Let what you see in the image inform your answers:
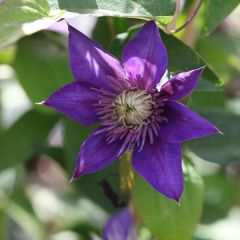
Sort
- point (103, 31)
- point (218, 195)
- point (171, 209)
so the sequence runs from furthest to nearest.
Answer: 1. point (218, 195)
2. point (103, 31)
3. point (171, 209)

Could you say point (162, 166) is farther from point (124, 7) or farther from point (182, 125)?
point (124, 7)

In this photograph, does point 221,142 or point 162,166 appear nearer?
point 162,166

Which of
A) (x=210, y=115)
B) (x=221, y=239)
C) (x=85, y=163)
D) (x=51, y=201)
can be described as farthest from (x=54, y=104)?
(x=51, y=201)

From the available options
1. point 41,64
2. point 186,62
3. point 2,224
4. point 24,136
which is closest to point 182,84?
point 186,62

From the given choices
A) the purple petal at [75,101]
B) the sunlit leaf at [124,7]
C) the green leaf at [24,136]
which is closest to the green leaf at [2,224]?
the green leaf at [24,136]

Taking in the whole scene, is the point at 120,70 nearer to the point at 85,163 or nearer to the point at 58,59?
the point at 85,163

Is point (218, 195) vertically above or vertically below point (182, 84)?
below
